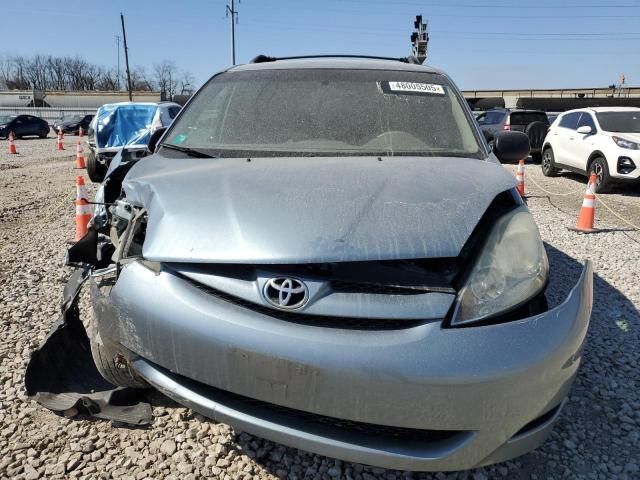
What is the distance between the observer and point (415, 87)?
9.76ft

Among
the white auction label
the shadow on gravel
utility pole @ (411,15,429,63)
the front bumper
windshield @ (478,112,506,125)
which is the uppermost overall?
utility pole @ (411,15,429,63)

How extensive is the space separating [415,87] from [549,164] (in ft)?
34.3

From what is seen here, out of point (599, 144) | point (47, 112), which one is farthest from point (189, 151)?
point (47, 112)

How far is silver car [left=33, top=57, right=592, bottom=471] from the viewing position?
1484 millimetres

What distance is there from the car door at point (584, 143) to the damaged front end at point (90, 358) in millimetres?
10229

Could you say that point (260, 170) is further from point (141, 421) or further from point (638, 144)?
point (638, 144)

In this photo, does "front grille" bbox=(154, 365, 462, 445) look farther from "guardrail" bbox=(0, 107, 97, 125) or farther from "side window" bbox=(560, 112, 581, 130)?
"guardrail" bbox=(0, 107, 97, 125)

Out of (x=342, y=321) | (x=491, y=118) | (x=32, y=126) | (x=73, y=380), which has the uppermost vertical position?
(x=491, y=118)

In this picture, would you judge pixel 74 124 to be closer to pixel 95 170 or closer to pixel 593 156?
pixel 95 170

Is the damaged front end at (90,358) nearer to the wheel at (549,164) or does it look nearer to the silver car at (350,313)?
the silver car at (350,313)

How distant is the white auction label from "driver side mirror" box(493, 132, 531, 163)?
477 millimetres

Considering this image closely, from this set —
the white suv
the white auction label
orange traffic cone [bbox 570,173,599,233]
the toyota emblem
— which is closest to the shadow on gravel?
the white suv

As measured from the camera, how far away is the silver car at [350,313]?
4.87ft

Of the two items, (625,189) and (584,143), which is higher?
(584,143)
